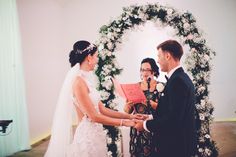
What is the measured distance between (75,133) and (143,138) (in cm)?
92

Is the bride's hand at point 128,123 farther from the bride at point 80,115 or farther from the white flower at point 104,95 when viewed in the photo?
the white flower at point 104,95

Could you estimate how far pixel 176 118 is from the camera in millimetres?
2975

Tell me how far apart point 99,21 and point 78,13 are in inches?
14.9

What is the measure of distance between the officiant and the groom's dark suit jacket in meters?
0.57

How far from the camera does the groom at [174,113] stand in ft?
9.52

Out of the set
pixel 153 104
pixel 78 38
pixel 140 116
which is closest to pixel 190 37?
pixel 153 104

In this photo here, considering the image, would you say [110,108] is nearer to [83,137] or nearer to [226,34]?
[83,137]

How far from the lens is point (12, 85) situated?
4598 millimetres

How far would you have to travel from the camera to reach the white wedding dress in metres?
3.21

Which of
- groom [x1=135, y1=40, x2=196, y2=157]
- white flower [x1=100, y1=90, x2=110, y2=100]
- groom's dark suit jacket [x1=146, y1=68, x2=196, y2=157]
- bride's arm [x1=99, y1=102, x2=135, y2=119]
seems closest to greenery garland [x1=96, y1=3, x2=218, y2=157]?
white flower [x1=100, y1=90, x2=110, y2=100]

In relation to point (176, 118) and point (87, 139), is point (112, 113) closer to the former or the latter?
point (87, 139)

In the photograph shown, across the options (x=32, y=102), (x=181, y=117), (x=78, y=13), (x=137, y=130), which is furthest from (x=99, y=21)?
(x=181, y=117)

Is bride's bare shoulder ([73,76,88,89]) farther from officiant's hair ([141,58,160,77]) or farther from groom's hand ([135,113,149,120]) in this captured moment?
officiant's hair ([141,58,160,77])

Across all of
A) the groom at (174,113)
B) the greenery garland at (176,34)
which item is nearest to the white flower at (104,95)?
the greenery garland at (176,34)
